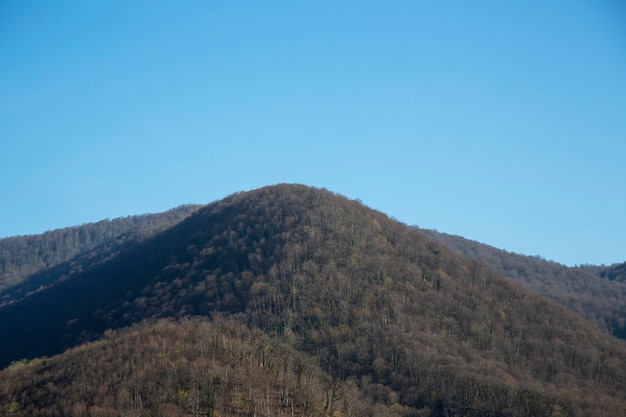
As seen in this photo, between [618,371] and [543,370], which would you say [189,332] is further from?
[618,371]

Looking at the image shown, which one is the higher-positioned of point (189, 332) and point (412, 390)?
point (189, 332)

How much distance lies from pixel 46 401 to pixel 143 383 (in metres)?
16.0

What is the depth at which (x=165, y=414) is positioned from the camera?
361 feet

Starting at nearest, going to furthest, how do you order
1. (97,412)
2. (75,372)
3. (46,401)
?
(97,412) → (46,401) → (75,372)

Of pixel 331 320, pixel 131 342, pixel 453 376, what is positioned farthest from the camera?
pixel 331 320

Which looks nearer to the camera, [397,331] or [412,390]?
[412,390]

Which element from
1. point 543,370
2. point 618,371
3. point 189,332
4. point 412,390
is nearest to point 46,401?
point 189,332

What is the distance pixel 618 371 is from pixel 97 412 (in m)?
142

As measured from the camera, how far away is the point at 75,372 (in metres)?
126

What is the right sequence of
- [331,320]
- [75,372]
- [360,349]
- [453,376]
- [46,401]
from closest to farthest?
[46,401]
[75,372]
[453,376]
[360,349]
[331,320]

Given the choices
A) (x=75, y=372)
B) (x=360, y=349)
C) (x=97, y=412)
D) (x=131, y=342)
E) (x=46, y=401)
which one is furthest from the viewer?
(x=360, y=349)

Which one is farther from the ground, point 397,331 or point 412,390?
point 397,331

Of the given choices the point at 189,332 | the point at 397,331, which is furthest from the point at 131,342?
the point at 397,331

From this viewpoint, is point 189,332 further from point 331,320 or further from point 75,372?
point 331,320
